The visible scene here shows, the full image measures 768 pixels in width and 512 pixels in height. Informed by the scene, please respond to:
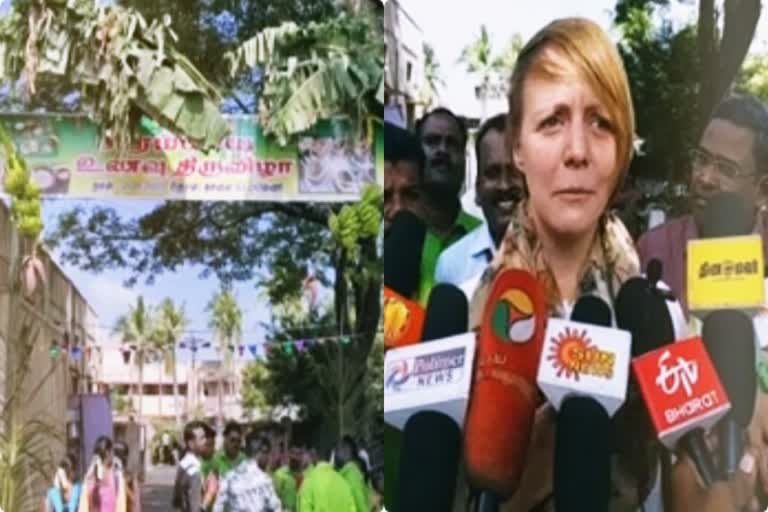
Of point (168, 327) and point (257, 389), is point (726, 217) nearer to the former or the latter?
point (257, 389)

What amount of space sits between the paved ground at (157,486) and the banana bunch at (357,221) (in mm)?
1326

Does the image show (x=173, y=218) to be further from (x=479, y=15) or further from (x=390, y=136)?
(x=479, y=15)

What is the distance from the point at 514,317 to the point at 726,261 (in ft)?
2.95

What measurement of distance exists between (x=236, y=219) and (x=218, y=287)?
1.08 feet

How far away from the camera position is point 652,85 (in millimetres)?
5297

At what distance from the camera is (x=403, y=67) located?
5.54m

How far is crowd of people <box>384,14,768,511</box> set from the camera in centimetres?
518

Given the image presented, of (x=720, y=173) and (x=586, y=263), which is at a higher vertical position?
(x=720, y=173)

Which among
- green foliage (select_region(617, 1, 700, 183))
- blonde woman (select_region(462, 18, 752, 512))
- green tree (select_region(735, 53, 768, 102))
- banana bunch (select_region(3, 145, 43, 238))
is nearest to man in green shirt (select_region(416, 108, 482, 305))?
blonde woman (select_region(462, 18, 752, 512))

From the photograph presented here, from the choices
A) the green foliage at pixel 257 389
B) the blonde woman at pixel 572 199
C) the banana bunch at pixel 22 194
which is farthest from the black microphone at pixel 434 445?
the banana bunch at pixel 22 194

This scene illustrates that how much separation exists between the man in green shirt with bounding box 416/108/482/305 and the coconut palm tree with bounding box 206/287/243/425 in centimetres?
100

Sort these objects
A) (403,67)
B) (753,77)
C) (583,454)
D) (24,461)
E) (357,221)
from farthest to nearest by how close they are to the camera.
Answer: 1. (357,221)
2. (24,461)
3. (403,67)
4. (753,77)
5. (583,454)

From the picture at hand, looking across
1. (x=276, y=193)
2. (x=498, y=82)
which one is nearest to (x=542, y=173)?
(x=498, y=82)

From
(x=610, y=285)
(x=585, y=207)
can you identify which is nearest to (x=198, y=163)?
(x=585, y=207)
